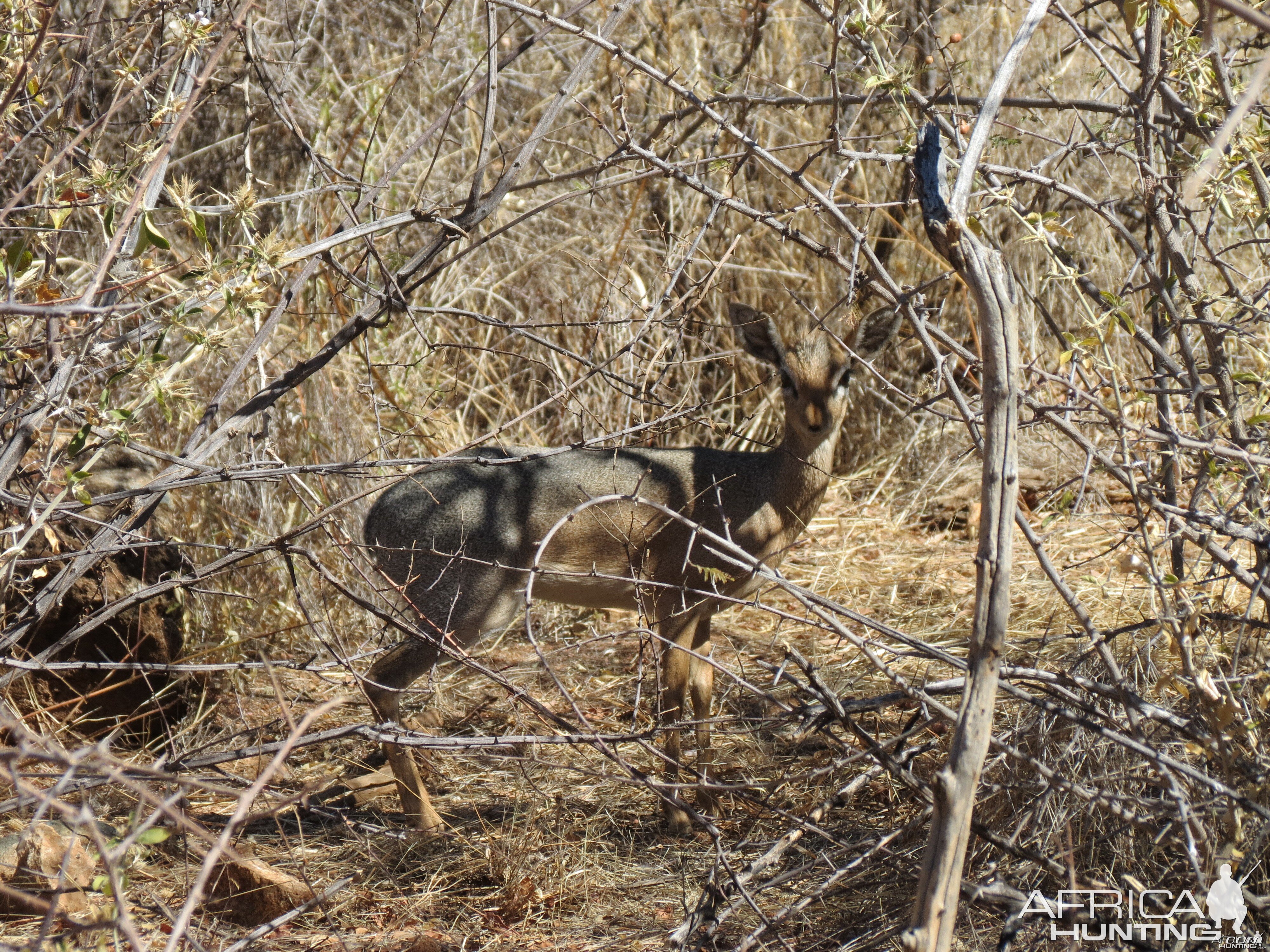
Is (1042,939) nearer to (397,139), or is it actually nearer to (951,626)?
(951,626)

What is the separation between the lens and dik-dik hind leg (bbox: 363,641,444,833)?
13.4ft

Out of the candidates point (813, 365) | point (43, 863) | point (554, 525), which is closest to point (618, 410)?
point (813, 365)

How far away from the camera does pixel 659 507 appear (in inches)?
101

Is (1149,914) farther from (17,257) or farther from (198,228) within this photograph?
(17,257)

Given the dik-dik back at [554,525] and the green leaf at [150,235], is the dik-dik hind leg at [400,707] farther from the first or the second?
the green leaf at [150,235]

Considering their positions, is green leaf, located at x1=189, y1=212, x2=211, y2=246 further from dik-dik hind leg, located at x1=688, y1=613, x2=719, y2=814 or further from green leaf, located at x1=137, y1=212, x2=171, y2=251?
dik-dik hind leg, located at x1=688, y1=613, x2=719, y2=814

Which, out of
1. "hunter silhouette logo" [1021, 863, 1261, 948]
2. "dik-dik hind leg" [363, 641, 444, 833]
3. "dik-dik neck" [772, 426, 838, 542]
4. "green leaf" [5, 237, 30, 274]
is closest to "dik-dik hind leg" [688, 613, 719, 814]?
"dik-dik neck" [772, 426, 838, 542]

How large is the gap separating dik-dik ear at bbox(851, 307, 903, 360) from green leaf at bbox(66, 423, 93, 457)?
291 cm

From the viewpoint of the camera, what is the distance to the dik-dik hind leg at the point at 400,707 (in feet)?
13.4

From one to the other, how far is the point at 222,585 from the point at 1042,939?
3.75 meters

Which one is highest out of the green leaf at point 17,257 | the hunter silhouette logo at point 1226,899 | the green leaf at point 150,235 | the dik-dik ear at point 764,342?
the green leaf at point 150,235

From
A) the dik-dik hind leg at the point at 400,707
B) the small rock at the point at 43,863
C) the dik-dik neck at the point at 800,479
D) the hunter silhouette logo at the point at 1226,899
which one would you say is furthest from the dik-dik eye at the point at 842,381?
the small rock at the point at 43,863

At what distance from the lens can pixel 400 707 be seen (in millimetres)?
4832

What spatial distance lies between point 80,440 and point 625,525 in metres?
2.42
